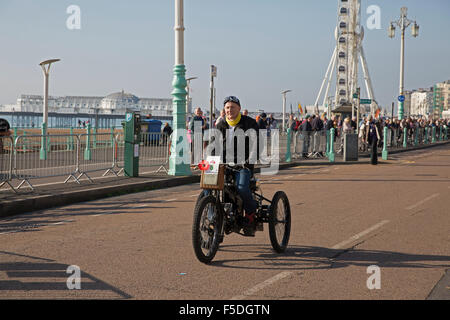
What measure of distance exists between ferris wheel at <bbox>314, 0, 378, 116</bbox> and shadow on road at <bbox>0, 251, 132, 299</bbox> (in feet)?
304

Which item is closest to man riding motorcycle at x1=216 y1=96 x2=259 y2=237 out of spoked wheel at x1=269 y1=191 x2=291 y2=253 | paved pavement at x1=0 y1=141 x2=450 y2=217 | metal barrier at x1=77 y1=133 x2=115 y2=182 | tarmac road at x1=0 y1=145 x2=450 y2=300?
spoked wheel at x1=269 y1=191 x2=291 y2=253

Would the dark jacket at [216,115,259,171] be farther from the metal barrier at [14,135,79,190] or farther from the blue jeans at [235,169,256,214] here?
the metal barrier at [14,135,79,190]

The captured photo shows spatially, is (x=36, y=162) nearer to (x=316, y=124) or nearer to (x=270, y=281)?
(x=270, y=281)

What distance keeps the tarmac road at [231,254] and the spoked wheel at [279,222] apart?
5.4 inches

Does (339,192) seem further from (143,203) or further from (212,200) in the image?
(212,200)

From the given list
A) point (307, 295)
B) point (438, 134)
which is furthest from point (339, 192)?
point (438, 134)

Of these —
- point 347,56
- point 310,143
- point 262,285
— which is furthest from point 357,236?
point 347,56

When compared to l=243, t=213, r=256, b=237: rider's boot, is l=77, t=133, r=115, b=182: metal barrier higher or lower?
higher

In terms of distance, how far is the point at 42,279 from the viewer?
18.9 ft

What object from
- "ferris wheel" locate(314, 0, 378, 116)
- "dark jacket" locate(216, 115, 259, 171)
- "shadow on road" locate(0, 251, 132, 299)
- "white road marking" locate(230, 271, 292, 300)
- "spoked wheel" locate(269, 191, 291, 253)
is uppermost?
"ferris wheel" locate(314, 0, 378, 116)

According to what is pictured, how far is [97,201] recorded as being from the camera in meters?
12.1

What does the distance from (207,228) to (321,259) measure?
134cm

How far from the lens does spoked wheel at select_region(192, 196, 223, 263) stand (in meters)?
6.19
